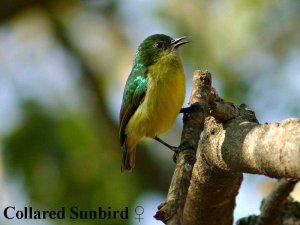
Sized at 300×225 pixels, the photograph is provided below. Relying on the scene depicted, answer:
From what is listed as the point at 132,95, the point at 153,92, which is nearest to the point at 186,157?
the point at 153,92

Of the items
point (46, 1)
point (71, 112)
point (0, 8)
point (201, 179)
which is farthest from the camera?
point (46, 1)

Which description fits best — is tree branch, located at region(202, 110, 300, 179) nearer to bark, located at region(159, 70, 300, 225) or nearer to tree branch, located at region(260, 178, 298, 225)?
bark, located at region(159, 70, 300, 225)

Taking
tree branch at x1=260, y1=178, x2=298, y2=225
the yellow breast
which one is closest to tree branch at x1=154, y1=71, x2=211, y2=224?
tree branch at x1=260, y1=178, x2=298, y2=225

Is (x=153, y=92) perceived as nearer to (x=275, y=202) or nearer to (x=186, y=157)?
(x=275, y=202)

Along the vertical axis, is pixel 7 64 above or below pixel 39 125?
above

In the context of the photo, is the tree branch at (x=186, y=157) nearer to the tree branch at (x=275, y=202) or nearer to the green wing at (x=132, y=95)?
the tree branch at (x=275, y=202)

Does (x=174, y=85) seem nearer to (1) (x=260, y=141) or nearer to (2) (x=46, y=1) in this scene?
(1) (x=260, y=141)

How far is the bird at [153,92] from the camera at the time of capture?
5098 mm

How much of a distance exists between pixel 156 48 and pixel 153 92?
582 millimetres

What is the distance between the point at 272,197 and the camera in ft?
14.0

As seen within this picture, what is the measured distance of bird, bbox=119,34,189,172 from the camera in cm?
510

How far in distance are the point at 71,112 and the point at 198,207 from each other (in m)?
3.42

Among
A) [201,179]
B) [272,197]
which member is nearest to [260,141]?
[201,179]

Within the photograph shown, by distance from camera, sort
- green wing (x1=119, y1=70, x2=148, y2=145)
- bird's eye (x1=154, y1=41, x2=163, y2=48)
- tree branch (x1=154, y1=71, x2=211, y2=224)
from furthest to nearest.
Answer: bird's eye (x1=154, y1=41, x2=163, y2=48), green wing (x1=119, y1=70, x2=148, y2=145), tree branch (x1=154, y1=71, x2=211, y2=224)
